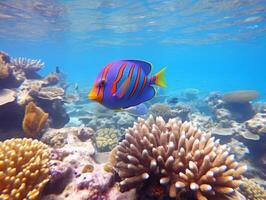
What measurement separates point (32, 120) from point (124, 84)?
4605mm

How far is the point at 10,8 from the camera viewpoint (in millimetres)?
25859

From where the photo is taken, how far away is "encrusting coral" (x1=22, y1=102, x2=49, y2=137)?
6090mm

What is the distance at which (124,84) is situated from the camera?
2.43 metres

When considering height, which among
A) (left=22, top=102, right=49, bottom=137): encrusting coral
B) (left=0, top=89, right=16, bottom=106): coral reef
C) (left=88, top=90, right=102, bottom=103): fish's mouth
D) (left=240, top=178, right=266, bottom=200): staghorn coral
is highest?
(left=88, top=90, right=102, bottom=103): fish's mouth

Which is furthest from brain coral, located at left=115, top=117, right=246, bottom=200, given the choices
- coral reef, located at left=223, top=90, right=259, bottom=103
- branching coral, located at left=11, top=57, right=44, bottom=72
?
coral reef, located at left=223, top=90, right=259, bottom=103

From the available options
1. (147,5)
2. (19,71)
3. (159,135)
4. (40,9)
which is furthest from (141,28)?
(159,135)

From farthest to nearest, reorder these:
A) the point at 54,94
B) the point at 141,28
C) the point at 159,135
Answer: the point at 141,28 < the point at 54,94 < the point at 159,135

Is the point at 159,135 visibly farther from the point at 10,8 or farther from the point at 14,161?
the point at 10,8

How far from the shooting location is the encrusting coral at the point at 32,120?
6090mm

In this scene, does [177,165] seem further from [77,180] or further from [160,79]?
[77,180]

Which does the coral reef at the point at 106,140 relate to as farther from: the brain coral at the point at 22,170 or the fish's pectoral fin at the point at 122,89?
the fish's pectoral fin at the point at 122,89

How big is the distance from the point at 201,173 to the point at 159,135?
860 mm

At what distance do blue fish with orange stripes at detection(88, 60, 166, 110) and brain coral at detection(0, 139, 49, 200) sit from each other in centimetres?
171

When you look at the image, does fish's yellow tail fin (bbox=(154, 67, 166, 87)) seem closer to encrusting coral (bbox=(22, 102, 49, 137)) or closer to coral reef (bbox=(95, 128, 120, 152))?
encrusting coral (bbox=(22, 102, 49, 137))
